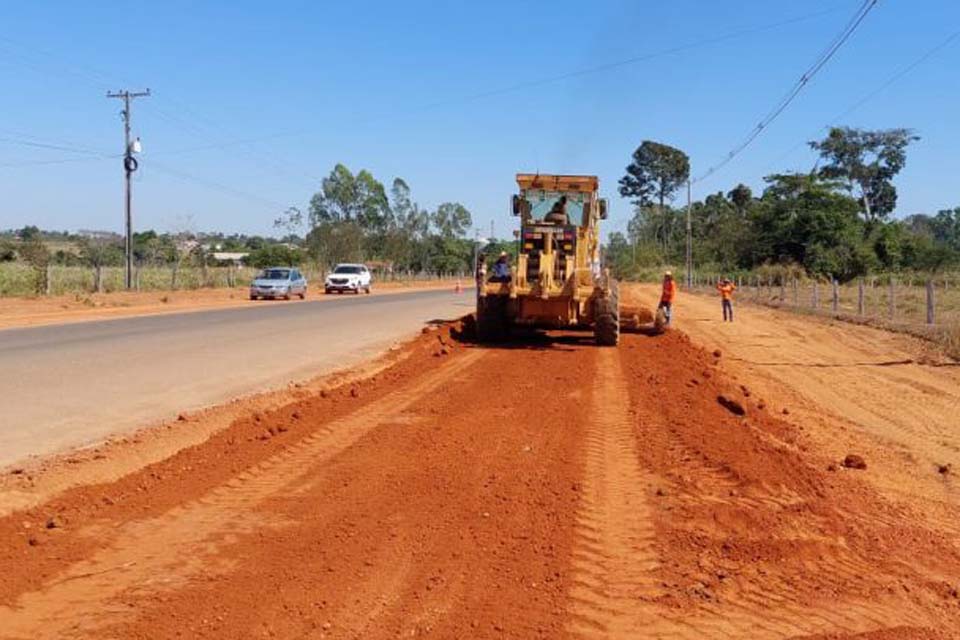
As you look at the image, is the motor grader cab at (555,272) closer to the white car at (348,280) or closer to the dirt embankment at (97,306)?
the dirt embankment at (97,306)

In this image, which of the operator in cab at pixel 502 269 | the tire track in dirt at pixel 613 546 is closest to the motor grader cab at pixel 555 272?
the operator in cab at pixel 502 269

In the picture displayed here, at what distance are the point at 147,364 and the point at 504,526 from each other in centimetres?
1164

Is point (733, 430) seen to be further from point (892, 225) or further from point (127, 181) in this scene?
point (892, 225)

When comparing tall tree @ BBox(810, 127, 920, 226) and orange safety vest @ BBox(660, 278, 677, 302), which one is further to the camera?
tall tree @ BBox(810, 127, 920, 226)

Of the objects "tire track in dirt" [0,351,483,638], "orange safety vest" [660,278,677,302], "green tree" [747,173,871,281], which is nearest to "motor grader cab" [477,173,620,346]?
"orange safety vest" [660,278,677,302]

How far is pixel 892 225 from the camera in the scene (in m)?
68.9

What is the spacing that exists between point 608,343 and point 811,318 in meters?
15.1

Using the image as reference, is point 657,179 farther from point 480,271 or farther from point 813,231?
point 480,271

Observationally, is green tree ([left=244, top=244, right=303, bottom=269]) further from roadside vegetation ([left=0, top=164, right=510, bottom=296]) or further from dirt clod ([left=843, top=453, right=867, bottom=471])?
dirt clod ([left=843, top=453, right=867, bottom=471])

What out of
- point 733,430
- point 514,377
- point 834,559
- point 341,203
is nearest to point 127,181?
point 514,377

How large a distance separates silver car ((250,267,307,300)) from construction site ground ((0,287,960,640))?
114ft

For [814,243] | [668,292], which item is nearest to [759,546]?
[668,292]

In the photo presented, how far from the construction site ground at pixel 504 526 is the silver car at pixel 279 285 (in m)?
34.6

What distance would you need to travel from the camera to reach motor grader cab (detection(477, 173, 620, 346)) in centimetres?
1862
